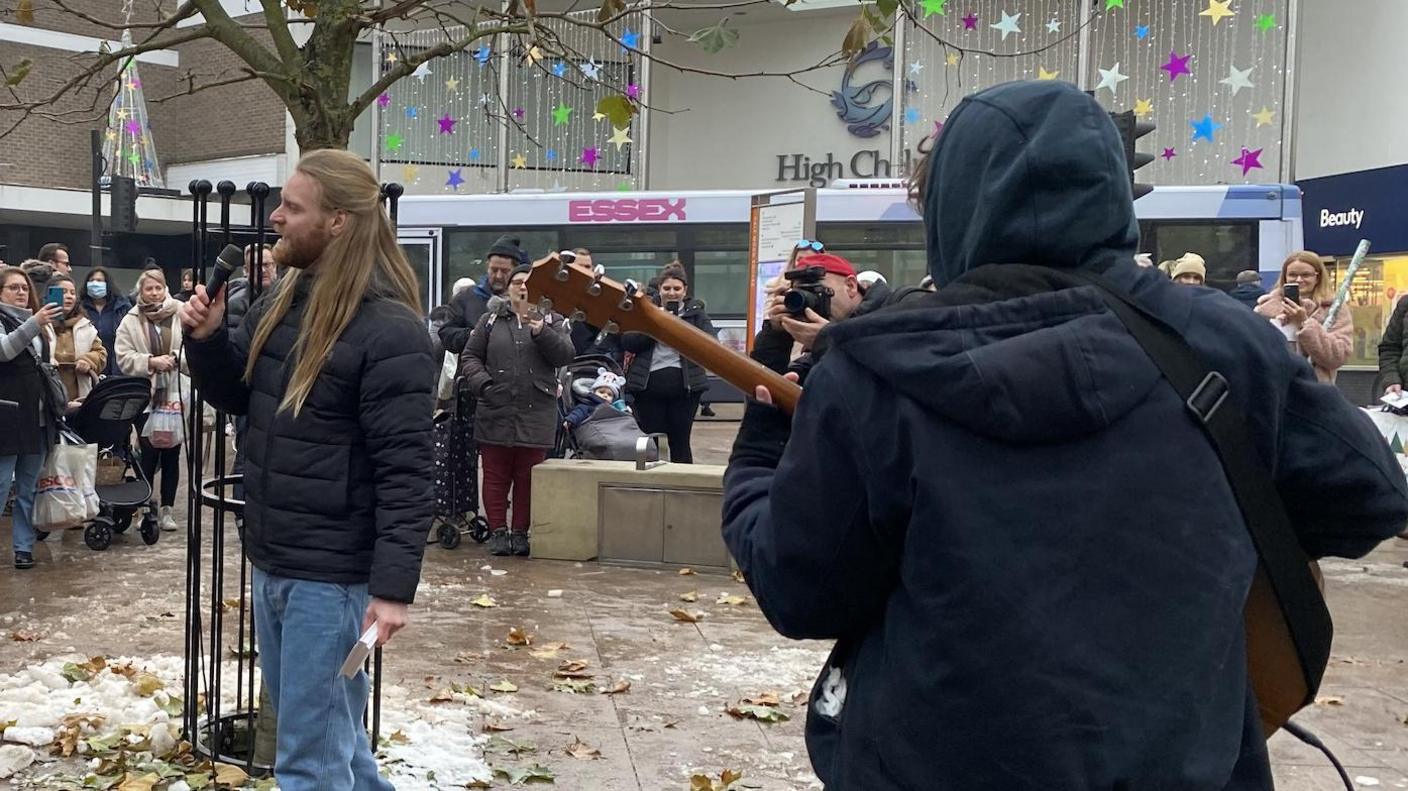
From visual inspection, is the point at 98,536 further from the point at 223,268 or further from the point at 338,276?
the point at 338,276

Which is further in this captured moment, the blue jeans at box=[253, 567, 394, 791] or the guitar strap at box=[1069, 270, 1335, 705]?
the blue jeans at box=[253, 567, 394, 791]

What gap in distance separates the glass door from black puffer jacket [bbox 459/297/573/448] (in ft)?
33.8

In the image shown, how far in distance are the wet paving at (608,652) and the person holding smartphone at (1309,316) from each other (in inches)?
61.1

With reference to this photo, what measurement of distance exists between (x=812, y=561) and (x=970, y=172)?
1.81 ft

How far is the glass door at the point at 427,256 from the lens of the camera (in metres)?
19.2

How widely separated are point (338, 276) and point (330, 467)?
19.1 inches

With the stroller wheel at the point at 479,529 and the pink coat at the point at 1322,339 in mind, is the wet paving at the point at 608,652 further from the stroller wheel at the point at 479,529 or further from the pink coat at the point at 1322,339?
the pink coat at the point at 1322,339

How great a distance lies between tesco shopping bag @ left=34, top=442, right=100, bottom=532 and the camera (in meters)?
8.48

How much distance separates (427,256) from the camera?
19.4 m

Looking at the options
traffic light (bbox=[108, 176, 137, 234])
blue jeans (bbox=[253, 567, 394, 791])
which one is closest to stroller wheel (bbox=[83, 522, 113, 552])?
blue jeans (bbox=[253, 567, 394, 791])

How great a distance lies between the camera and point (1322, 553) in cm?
190

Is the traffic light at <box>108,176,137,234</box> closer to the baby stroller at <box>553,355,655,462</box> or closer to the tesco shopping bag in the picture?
the baby stroller at <box>553,355,655,462</box>

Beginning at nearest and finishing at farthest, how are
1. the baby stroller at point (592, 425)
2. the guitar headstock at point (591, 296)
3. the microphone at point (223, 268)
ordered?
the guitar headstock at point (591, 296)
the microphone at point (223, 268)
the baby stroller at point (592, 425)

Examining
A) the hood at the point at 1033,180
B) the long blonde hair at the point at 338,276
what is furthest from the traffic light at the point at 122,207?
the hood at the point at 1033,180
